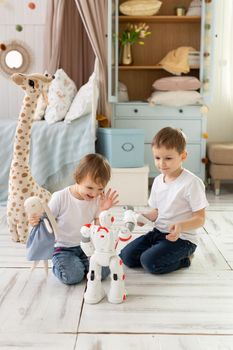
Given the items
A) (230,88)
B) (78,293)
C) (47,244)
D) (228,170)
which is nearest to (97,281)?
(78,293)

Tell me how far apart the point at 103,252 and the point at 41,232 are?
301 mm

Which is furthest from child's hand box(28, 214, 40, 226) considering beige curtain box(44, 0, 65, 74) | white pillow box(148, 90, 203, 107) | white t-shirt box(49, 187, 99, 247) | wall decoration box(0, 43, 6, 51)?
wall decoration box(0, 43, 6, 51)

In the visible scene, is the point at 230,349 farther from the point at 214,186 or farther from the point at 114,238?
the point at 214,186

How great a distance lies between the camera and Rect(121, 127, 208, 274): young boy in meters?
1.91

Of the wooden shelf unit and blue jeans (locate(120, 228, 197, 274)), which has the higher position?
the wooden shelf unit

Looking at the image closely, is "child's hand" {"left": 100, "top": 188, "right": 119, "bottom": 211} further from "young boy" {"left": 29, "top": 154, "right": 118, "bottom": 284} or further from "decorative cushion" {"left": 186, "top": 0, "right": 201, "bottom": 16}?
"decorative cushion" {"left": 186, "top": 0, "right": 201, "bottom": 16}

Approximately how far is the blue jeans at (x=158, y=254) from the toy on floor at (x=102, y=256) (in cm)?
30

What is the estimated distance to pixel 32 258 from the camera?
6.06 ft

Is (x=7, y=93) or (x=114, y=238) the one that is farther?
(x=7, y=93)

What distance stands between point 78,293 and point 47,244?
23cm

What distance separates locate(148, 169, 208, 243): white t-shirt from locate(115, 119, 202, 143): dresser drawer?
68.0 inches

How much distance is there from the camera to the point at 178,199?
197cm

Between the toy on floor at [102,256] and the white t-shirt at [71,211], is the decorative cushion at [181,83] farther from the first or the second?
the toy on floor at [102,256]

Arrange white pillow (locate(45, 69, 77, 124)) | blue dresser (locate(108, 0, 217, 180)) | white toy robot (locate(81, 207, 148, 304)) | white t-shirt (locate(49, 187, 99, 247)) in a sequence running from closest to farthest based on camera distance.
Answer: white toy robot (locate(81, 207, 148, 304))
white t-shirt (locate(49, 187, 99, 247))
white pillow (locate(45, 69, 77, 124))
blue dresser (locate(108, 0, 217, 180))
